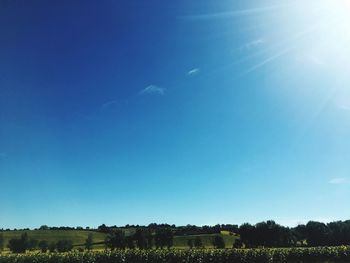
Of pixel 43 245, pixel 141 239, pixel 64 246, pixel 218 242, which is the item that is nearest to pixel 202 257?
pixel 141 239

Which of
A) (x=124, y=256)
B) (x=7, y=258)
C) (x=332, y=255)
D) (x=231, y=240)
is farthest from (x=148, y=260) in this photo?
(x=231, y=240)

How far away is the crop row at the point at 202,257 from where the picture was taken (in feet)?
260

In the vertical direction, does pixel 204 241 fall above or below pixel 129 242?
above

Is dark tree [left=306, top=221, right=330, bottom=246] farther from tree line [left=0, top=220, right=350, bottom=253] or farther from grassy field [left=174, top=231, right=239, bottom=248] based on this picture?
grassy field [left=174, top=231, right=239, bottom=248]

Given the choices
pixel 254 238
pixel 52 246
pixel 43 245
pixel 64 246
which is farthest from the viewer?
pixel 43 245

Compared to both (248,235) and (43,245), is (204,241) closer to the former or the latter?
(248,235)

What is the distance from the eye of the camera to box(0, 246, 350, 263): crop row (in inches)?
3115

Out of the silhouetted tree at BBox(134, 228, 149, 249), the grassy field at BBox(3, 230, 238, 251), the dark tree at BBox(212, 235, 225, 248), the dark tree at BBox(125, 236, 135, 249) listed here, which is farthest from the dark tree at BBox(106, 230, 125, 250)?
the dark tree at BBox(212, 235, 225, 248)

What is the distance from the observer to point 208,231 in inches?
7357

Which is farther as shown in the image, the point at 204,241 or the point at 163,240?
the point at 204,241

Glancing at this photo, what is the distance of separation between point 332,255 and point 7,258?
66178mm

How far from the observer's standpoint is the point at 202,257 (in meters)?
80.0

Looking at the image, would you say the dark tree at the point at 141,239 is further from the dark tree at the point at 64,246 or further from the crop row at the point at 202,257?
the crop row at the point at 202,257

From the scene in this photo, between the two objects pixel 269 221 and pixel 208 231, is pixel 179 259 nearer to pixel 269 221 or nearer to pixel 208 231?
pixel 269 221
